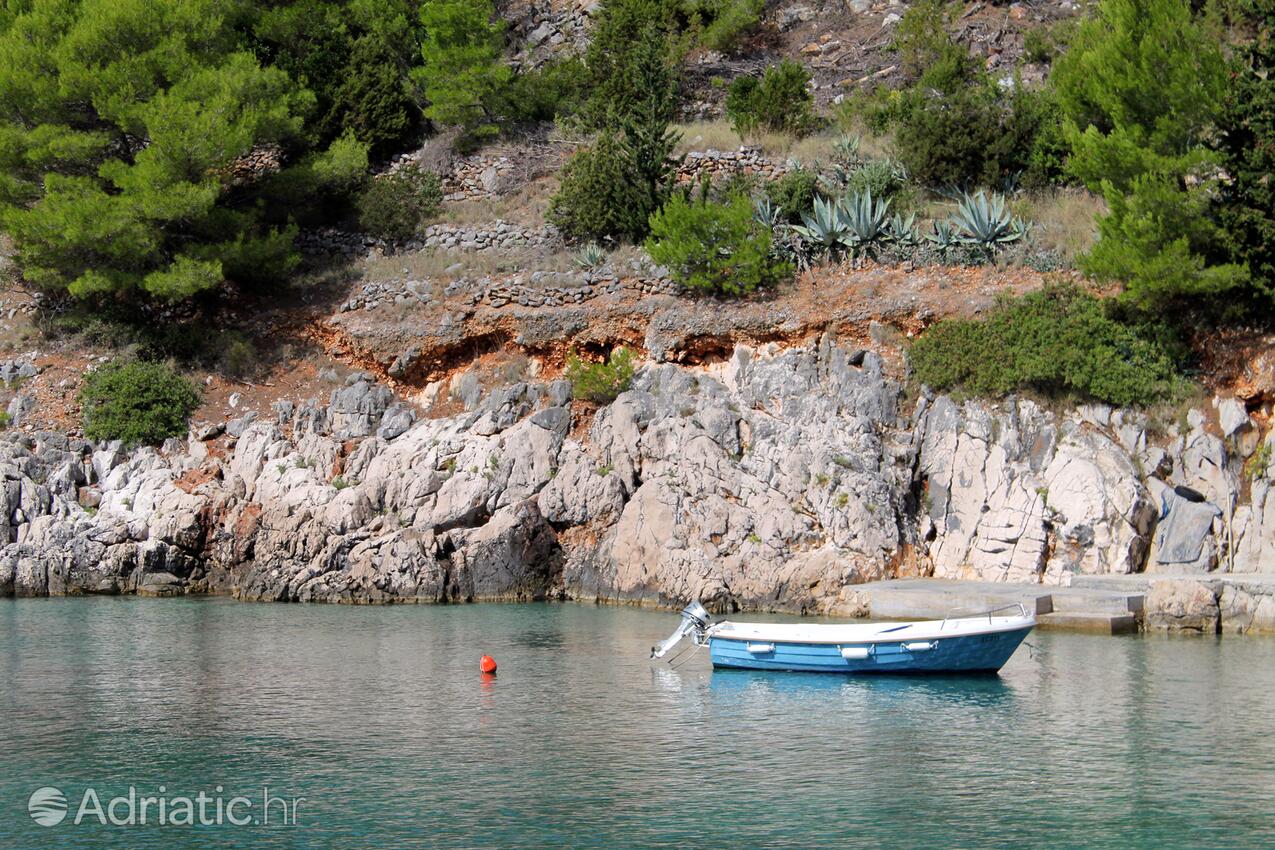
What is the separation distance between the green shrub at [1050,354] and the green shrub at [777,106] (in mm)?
12244

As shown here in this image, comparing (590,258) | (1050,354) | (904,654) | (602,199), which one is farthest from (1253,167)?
(602,199)

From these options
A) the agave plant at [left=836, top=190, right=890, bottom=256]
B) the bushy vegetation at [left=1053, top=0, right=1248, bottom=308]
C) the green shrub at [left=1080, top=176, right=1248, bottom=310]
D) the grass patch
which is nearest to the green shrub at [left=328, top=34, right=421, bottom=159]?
the agave plant at [left=836, top=190, right=890, bottom=256]

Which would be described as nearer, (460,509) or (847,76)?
(460,509)

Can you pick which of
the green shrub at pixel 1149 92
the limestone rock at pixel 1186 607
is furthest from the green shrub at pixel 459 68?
the limestone rock at pixel 1186 607

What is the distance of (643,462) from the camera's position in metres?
25.4

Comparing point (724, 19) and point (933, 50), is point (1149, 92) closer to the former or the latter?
point (933, 50)

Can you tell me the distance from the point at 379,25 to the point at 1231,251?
26879mm

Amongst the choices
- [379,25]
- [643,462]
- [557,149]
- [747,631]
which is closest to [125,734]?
[747,631]

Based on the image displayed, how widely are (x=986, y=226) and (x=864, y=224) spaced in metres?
2.52

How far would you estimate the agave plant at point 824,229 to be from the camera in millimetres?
28531

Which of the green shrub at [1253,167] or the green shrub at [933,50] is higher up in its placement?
the green shrub at [933,50]

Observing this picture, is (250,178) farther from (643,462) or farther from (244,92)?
(643,462)

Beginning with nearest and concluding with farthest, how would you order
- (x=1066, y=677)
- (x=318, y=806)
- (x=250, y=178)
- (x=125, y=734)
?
(x=318, y=806) < (x=125, y=734) < (x=1066, y=677) < (x=250, y=178)

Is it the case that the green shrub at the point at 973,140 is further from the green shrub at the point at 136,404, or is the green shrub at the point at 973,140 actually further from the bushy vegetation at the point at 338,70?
the green shrub at the point at 136,404
